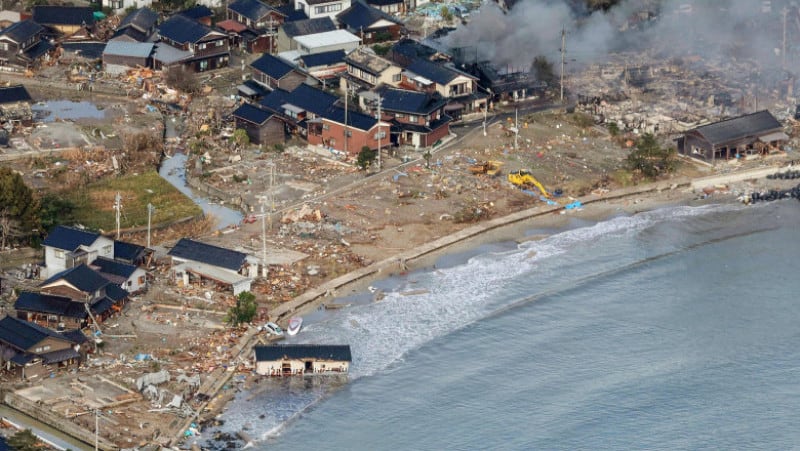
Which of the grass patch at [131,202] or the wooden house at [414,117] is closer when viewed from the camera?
the grass patch at [131,202]

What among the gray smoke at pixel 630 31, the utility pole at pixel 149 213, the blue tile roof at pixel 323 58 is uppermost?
the gray smoke at pixel 630 31

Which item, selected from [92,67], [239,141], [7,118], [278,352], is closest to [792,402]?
[278,352]

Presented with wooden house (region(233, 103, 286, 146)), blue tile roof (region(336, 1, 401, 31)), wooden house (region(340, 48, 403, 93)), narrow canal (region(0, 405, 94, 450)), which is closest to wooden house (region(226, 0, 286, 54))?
blue tile roof (region(336, 1, 401, 31))

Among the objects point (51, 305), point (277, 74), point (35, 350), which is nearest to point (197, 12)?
point (277, 74)

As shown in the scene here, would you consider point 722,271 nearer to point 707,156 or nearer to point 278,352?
point 707,156

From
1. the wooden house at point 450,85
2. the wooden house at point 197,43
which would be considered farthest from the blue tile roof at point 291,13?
the wooden house at point 450,85

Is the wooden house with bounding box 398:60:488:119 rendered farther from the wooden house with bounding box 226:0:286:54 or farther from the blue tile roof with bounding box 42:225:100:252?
the blue tile roof with bounding box 42:225:100:252

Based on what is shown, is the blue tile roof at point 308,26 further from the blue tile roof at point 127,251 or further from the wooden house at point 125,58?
the blue tile roof at point 127,251
